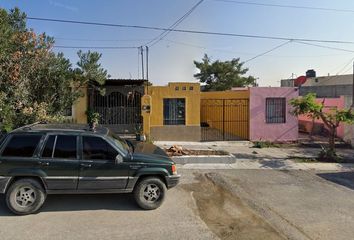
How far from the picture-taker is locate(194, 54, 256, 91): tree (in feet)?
129

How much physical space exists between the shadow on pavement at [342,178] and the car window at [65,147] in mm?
7076

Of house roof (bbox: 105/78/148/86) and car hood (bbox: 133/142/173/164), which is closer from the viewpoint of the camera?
car hood (bbox: 133/142/173/164)

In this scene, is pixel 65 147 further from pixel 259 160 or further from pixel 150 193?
pixel 259 160

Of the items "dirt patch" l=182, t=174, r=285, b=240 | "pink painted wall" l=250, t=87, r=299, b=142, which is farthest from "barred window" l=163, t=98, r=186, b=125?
"dirt patch" l=182, t=174, r=285, b=240

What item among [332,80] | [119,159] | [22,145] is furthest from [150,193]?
[332,80]

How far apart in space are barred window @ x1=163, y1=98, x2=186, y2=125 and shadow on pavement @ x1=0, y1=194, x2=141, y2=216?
8701 millimetres

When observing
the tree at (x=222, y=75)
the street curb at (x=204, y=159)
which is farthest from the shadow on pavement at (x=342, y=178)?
the tree at (x=222, y=75)

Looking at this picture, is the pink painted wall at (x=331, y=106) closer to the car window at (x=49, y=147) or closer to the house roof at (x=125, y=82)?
the house roof at (x=125, y=82)

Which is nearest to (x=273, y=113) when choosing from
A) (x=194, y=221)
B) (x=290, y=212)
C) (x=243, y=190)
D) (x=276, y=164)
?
(x=276, y=164)

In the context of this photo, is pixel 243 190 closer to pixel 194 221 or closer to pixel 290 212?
pixel 290 212

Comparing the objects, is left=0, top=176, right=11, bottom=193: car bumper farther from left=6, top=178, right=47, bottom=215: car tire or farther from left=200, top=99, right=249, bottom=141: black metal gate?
left=200, top=99, right=249, bottom=141: black metal gate

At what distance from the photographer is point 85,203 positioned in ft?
22.9

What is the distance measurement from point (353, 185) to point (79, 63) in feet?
30.8

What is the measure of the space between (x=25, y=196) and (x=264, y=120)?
42.4 feet
